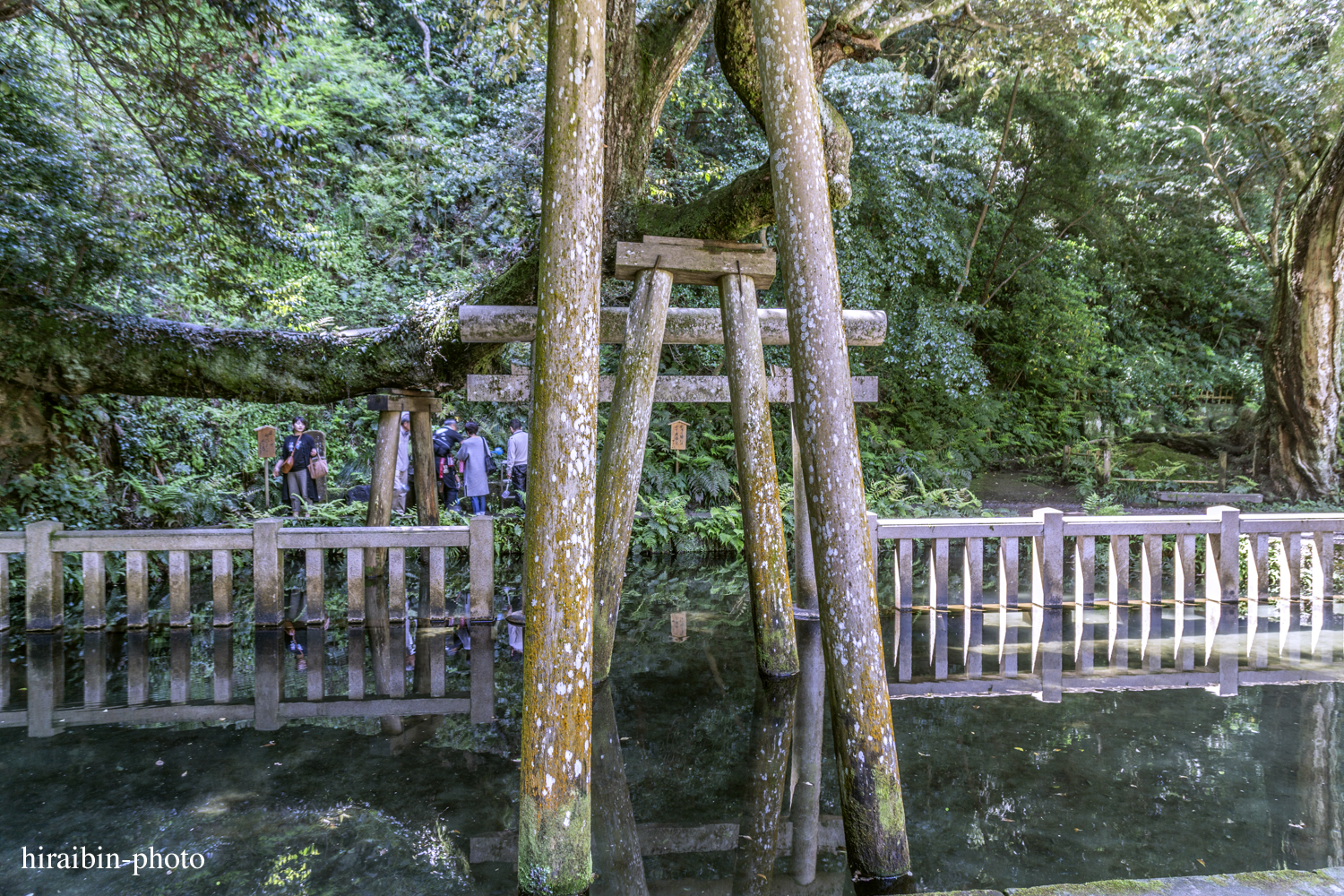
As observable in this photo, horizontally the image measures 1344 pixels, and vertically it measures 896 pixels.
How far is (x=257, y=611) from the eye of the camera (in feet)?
24.4

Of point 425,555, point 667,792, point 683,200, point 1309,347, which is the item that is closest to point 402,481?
point 425,555

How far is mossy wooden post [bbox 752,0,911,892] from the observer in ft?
10.5

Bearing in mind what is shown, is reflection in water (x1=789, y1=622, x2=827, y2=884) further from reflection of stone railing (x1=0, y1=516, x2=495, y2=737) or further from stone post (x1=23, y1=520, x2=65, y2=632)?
stone post (x1=23, y1=520, x2=65, y2=632)

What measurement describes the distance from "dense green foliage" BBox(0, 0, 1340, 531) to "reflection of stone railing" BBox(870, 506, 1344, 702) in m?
4.36

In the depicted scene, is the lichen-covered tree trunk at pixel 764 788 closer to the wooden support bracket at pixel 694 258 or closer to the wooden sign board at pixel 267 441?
the wooden support bracket at pixel 694 258

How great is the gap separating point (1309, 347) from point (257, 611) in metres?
15.7

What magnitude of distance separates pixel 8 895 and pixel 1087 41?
13966 millimetres

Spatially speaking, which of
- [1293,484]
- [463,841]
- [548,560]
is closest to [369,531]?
[463,841]

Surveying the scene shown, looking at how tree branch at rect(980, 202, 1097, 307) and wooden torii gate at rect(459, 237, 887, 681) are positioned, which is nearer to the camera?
wooden torii gate at rect(459, 237, 887, 681)

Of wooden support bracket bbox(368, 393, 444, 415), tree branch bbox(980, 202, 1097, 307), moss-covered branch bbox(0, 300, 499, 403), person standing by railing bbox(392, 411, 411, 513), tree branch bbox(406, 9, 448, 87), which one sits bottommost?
person standing by railing bbox(392, 411, 411, 513)

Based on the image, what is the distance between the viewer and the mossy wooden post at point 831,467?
10.5 ft

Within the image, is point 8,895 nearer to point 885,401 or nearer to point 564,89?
point 564,89

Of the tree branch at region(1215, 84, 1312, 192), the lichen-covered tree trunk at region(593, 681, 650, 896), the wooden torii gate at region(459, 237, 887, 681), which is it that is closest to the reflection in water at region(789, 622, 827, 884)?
the wooden torii gate at region(459, 237, 887, 681)

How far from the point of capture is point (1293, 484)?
12.8 metres
